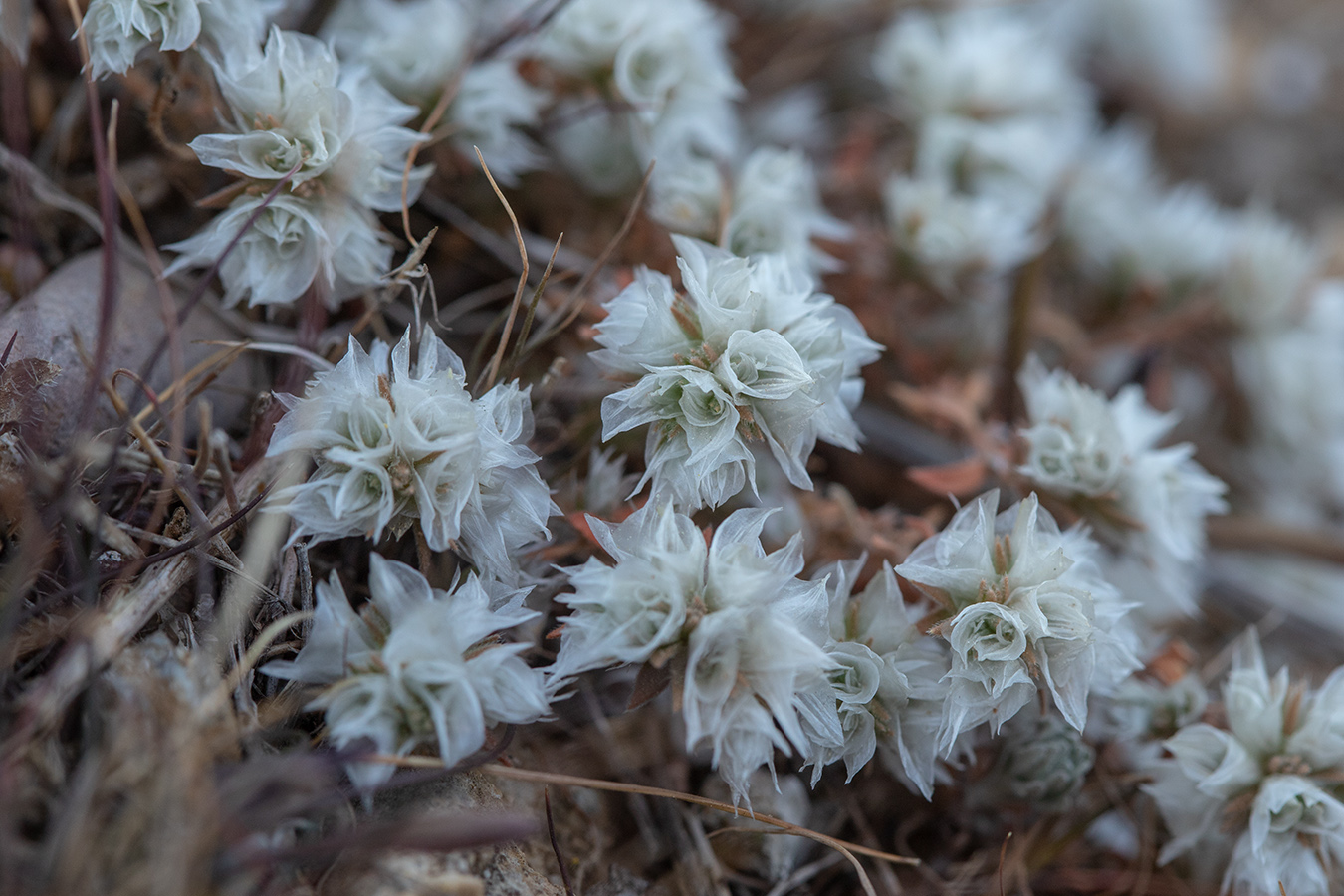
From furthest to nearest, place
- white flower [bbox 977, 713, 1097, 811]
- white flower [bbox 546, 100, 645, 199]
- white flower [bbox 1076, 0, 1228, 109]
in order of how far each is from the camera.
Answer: white flower [bbox 1076, 0, 1228, 109], white flower [bbox 546, 100, 645, 199], white flower [bbox 977, 713, 1097, 811]

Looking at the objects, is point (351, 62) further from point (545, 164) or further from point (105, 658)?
point (105, 658)

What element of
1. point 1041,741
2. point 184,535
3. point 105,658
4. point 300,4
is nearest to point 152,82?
point 300,4

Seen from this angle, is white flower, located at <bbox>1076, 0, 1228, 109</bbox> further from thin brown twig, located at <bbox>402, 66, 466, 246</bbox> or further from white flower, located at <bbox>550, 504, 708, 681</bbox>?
white flower, located at <bbox>550, 504, 708, 681</bbox>

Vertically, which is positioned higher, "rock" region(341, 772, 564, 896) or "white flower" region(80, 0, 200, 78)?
"white flower" region(80, 0, 200, 78)

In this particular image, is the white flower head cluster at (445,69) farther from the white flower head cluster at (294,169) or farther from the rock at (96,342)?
the rock at (96,342)

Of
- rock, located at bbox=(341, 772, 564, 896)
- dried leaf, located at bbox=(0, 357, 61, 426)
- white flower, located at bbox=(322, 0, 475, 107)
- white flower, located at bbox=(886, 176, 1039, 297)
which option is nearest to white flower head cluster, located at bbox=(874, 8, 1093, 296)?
white flower, located at bbox=(886, 176, 1039, 297)

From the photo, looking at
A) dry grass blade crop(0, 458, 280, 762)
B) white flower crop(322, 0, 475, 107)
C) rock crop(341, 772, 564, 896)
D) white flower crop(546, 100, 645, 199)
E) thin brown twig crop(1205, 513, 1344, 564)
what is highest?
white flower crop(322, 0, 475, 107)
